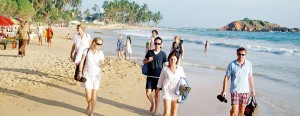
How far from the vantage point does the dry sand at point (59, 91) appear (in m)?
7.32

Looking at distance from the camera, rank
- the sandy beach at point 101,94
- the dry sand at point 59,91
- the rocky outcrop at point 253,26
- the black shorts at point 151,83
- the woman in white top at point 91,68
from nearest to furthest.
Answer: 1. the woman in white top at point 91,68
2. the black shorts at point 151,83
3. the dry sand at point 59,91
4. the sandy beach at point 101,94
5. the rocky outcrop at point 253,26

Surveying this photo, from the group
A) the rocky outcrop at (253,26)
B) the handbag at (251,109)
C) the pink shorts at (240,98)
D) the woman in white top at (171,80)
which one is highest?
the rocky outcrop at (253,26)

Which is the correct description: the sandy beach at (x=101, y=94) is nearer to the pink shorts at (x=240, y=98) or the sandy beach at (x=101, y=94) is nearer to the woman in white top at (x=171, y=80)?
the pink shorts at (x=240, y=98)

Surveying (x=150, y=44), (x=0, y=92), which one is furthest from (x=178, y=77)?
(x=150, y=44)

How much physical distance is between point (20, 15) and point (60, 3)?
47.5 m

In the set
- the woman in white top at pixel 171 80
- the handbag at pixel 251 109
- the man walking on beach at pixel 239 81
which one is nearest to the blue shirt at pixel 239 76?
the man walking on beach at pixel 239 81

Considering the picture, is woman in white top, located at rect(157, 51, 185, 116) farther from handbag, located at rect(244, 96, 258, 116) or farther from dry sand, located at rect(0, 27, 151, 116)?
dry sand, located at rect(0, 27, 151, 116)

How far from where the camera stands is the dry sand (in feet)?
24.0

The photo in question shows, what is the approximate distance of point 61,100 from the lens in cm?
808

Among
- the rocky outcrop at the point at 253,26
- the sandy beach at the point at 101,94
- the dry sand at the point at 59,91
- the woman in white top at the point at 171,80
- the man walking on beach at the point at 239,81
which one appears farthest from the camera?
the rocky outcrop at the point at 253,26

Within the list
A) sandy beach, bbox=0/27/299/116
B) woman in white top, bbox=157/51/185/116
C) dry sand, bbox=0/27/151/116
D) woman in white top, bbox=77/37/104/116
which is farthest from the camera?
sandy beach, bbox=0/27/299/116

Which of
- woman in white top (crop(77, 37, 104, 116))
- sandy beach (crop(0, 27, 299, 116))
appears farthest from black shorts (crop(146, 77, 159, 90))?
woman in white top (crop(77, 37, 104, 116))

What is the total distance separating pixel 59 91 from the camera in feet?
29.3

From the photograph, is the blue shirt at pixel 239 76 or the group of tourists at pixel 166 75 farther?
the blue shirt at pixel 239 76
